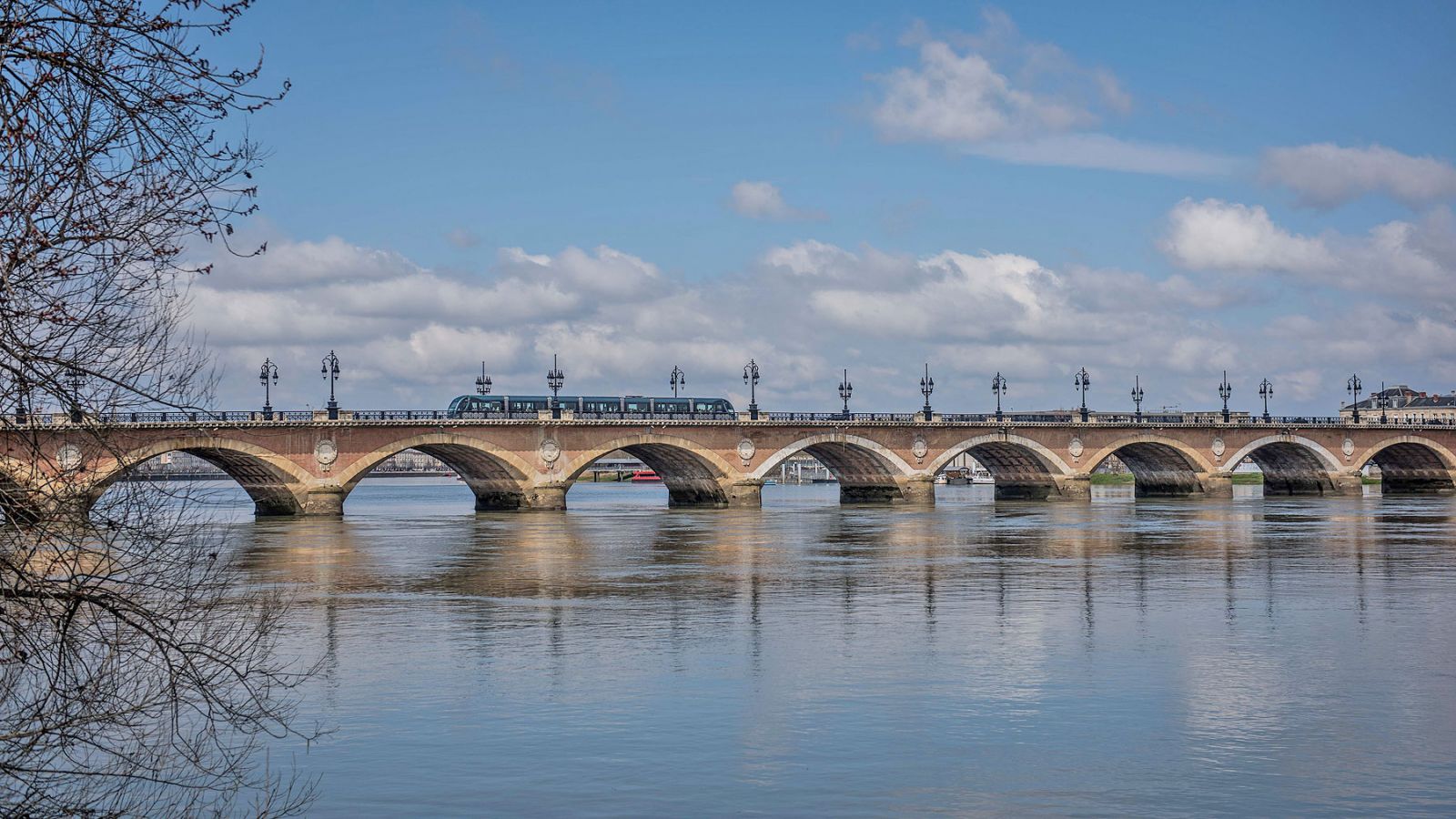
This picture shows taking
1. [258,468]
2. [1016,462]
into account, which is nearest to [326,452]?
[258,468]

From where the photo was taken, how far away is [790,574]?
147 ft

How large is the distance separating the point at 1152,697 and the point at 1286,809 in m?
6.42

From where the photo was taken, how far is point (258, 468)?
260ft

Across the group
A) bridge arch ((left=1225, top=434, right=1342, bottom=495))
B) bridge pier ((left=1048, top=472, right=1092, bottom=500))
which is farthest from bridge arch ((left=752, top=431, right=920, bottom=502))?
bridge arch ((left=1225, top=434, right=1342, bottom=495))

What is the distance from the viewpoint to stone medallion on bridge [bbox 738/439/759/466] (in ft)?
305

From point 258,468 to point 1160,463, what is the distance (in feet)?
233

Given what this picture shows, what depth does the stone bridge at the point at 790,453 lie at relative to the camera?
7800cm

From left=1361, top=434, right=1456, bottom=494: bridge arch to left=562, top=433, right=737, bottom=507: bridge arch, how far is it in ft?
187

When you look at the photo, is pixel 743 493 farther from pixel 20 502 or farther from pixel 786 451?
pixel 20 502

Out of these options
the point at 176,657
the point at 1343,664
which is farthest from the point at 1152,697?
the point at 176,657

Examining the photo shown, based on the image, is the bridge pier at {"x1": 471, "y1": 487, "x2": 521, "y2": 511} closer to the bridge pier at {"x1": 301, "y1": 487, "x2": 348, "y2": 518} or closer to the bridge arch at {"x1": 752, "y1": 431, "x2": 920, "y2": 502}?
the bridge pier at {"x1": 301, "y1": 487, "x2": 348, "y2": 518}

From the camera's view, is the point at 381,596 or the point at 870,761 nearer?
the point at 870,761

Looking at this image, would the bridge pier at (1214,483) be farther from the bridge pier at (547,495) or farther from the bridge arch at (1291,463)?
the bridge pier at (547,495)

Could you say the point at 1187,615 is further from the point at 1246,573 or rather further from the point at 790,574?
the point at 790,574
